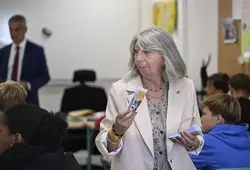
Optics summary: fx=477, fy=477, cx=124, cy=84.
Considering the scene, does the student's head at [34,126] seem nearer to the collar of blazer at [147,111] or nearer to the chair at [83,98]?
the collar of blazer at [147,111]

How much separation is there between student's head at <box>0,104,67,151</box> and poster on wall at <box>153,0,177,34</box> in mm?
4449

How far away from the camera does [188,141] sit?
7.50ft

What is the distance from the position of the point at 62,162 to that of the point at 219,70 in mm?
3744

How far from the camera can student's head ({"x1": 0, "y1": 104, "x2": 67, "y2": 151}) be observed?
2132 millimetres

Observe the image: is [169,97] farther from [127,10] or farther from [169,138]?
[127,10]

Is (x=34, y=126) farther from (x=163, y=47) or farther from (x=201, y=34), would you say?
(x=201, y=34)

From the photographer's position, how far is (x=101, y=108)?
227 inches

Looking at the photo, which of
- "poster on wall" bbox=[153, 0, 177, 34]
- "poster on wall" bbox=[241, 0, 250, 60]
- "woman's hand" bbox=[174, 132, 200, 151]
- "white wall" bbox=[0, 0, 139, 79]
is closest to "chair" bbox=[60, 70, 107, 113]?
"white wall" bbox=[0, 0, 139, 79]

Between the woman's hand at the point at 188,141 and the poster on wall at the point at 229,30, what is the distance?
2.91m

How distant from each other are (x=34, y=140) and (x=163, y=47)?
775 millimetres

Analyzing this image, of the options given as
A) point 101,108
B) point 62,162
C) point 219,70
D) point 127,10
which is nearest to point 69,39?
point 127,10

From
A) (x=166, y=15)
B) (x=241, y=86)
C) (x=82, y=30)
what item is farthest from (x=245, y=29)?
(x=82, y=30)

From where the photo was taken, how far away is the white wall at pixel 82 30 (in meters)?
6.55

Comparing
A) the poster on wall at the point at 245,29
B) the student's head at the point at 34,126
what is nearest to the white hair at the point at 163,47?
the student's head at the point at 34,126
